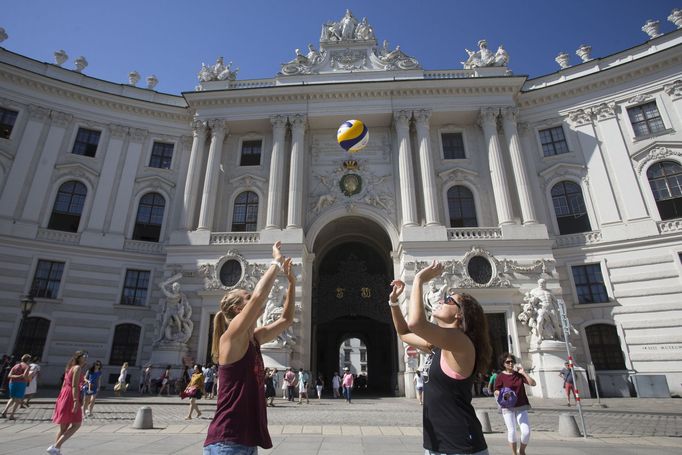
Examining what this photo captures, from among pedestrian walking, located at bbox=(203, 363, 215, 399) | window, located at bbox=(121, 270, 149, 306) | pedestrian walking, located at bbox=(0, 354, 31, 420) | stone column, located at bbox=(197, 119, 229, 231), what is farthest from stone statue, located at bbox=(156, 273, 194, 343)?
pedestrian walking, located at bbox=(0, 354, 31, 420)

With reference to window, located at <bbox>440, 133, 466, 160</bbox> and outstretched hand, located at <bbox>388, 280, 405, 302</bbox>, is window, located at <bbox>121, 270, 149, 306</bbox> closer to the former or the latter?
window, located at <bbox>440, 133, 466, 160</bbox>

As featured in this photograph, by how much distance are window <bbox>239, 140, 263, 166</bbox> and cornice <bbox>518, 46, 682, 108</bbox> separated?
19747mm

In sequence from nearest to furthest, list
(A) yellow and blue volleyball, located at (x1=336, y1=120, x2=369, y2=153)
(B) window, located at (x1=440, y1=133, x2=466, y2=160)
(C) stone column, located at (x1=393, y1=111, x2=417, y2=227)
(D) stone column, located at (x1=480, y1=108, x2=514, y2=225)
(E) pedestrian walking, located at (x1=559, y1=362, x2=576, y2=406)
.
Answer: (A) yellow and blue volleyball, located at (x1=336, y1=120, x2=369, y2=153), (E) pedestrian walking, located at (x1=559, y1=362, x2=576, y2=406), (D) stone column, located at (x1=480, y1=108, x2=514, y2=225), (C) stone column, located at (x1=393, y1=111, x2=417, y2=227), (B) window, located at (x1=440, y1=133, x2=466, y2=160)

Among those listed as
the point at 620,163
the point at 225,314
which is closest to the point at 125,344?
the point at 225,314

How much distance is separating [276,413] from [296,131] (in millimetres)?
19474

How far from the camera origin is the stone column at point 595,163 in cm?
2469

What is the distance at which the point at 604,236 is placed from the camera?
24188 millimetres

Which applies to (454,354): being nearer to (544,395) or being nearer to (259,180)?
(544,395)

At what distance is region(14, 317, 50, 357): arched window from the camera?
76.2ft

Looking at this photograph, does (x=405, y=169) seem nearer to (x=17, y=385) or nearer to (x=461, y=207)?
(x=461, y=207)

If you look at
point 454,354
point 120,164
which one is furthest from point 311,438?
point 120,164

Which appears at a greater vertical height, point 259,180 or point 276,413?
point 259,180

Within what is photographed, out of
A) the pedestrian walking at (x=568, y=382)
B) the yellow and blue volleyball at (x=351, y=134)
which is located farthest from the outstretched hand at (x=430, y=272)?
the pedestrian walking at (x=568, y=382)

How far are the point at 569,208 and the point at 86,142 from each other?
34272 millimetres
